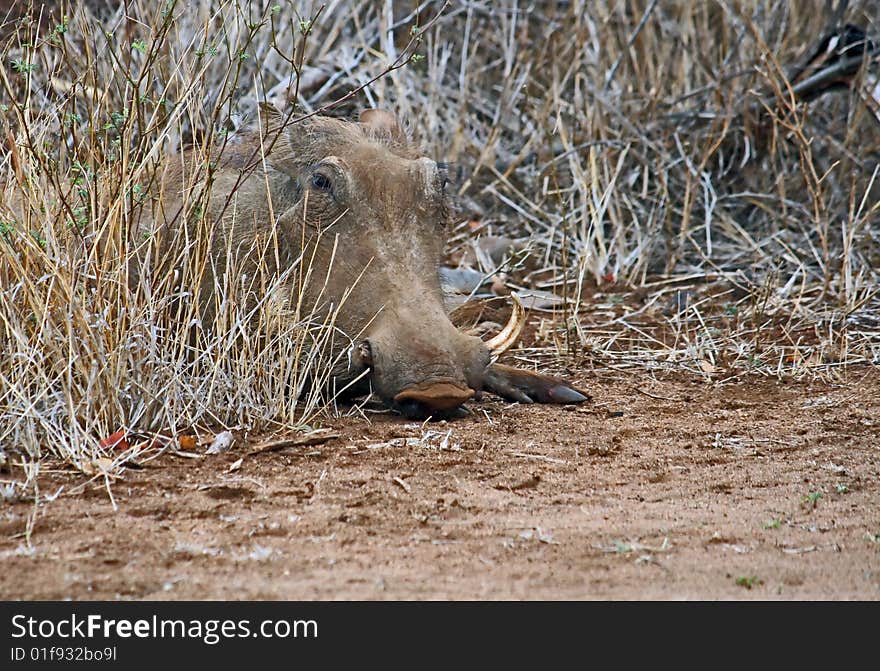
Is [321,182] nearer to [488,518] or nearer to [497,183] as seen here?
[488,518]

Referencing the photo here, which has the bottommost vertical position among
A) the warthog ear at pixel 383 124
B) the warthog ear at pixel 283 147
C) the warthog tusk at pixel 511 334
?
the warthog tusk at pixel 511 334

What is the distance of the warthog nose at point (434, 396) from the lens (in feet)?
11.6

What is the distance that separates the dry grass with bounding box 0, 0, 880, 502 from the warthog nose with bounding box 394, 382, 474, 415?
0.88 feet

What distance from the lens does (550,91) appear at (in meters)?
6.61

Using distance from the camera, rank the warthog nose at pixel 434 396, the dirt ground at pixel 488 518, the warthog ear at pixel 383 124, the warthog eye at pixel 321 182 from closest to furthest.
→ the dirt ground at pixel 488 518, the warthog nose at pixel 434 396, the warthog eye at pixel 321 182, the warthog ear at pixel 383 124

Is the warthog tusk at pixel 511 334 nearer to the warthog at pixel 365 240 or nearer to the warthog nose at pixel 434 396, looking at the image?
the warthog at pixel 365 240

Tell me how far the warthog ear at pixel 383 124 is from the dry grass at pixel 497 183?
34cm

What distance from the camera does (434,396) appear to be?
353 centimetres

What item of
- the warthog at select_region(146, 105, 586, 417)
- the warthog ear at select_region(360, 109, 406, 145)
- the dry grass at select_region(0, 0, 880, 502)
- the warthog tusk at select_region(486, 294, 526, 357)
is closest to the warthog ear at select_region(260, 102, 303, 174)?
the warthog at select_region(146, 105, 586, 417)

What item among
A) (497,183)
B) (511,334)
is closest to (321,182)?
(511,334)

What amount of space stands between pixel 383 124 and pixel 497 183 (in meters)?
2.22

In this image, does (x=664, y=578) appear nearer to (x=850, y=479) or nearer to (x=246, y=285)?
(x=850, y=479)

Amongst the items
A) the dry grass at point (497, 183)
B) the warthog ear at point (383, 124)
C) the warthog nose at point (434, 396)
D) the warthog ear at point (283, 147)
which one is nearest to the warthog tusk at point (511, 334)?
the warthog nose at point (434, 396)

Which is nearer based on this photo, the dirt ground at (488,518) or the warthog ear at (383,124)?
the dirt ground at (488,518)
